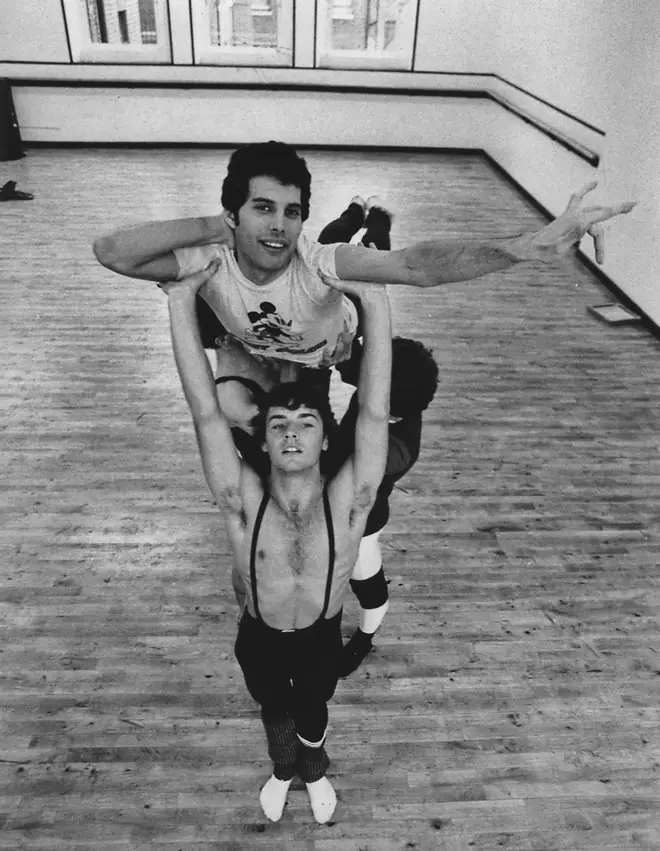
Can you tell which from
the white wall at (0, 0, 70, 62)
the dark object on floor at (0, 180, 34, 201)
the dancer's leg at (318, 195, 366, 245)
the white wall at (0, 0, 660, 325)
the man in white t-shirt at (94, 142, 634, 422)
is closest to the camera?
the man in white t-shirt at (94, 142, 634, 422)

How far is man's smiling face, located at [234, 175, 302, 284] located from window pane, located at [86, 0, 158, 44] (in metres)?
7.95

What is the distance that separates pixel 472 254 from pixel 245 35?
27.6ft

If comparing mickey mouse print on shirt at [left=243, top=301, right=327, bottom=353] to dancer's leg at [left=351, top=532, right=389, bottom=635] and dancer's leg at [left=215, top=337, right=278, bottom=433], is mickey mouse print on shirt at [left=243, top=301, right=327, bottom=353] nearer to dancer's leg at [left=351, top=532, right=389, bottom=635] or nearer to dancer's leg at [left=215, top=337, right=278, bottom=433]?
dancer's leg at [left=215, top=337, right=278, bottom=433]

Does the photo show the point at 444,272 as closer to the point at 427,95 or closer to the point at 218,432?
the point at 218,432

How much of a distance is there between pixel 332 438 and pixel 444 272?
1.84ft

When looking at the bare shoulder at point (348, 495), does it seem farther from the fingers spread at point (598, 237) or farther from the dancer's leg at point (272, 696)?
the fingers spread at point (598, 237)

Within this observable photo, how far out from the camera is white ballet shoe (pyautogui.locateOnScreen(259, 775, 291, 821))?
2.05 metres

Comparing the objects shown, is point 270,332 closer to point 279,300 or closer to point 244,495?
point 279,300

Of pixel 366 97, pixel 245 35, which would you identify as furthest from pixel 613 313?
pixel 245 35

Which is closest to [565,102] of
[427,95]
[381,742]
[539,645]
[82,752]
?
[427,95]

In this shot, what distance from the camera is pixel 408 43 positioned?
28.5 ft

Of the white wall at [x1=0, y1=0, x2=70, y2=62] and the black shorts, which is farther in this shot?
the white wall at [x1=0, y1=0, x2=70, y2=62]

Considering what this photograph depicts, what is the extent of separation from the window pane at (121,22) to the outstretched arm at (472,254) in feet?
26.8

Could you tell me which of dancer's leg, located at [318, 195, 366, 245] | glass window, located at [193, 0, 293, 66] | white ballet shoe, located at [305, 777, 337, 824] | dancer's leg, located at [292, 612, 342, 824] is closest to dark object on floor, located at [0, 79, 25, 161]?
glass window, located at [193, 0, 293, 66]
